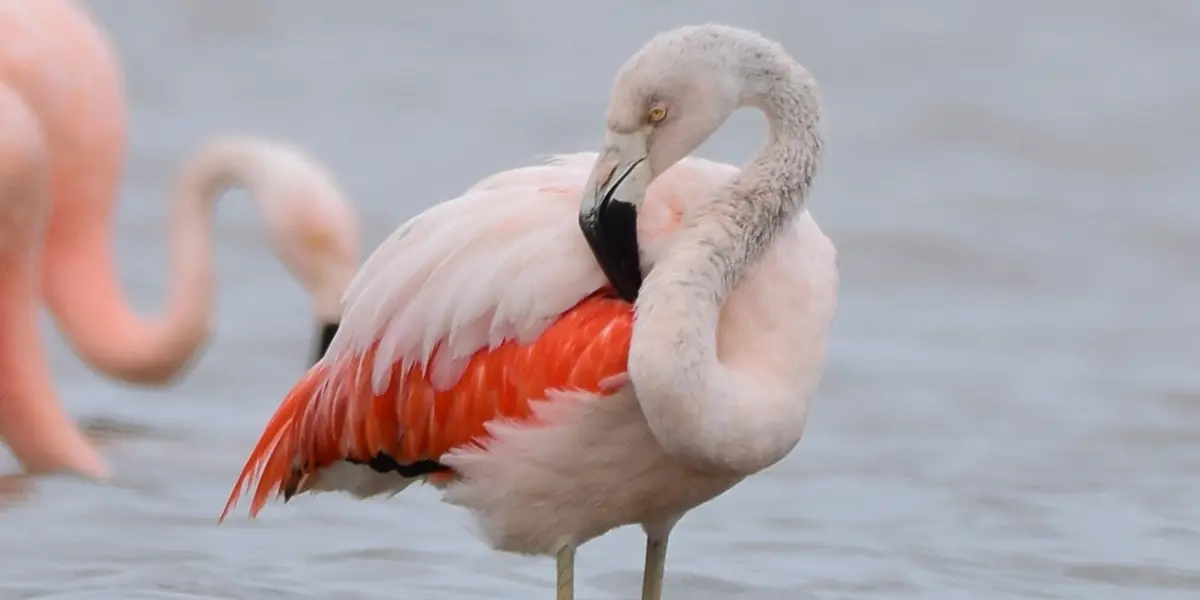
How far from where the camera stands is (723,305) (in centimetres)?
479

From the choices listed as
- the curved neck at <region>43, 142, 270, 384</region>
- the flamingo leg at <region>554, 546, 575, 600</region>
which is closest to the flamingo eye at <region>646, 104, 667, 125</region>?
the flamingo leg at <region>554, 546, 575, 600</region>

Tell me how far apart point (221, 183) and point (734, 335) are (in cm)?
379

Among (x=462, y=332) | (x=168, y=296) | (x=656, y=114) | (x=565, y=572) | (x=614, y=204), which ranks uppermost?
(x=168, y=296)

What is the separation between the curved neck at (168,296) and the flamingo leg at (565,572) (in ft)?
10.4

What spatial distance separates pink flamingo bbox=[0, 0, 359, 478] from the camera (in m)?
7.37

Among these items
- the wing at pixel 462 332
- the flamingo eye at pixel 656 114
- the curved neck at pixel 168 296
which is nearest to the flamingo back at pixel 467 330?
the wing at pixel 462 332

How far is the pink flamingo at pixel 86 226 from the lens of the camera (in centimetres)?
737

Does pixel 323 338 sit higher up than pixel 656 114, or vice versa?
pixel 323 338

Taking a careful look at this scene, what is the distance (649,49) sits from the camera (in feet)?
15.2

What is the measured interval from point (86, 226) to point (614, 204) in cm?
431

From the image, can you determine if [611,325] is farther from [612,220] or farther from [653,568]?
[653,568]

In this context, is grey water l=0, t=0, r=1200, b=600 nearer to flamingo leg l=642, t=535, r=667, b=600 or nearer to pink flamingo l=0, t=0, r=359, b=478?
pink flamingo l=0, t=0, r=359, b=478

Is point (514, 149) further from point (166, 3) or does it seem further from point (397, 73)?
point (166, 3)

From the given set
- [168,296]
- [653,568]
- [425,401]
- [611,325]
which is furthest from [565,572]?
[168,296]
